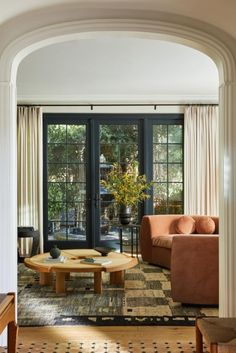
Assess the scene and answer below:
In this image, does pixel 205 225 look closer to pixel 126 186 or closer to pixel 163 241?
pixel 163 241

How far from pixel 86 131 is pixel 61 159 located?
68 cm

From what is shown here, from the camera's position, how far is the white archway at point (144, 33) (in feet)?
10.2

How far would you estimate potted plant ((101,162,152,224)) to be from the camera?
6910mm

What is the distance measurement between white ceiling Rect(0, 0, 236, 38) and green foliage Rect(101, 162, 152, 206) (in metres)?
4.16

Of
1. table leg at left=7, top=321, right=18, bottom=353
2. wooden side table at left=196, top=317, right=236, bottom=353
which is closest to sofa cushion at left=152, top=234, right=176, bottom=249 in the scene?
wooden side table at left=196, top=317, right=236, bottom=353

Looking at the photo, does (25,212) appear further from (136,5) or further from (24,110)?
(136,5)

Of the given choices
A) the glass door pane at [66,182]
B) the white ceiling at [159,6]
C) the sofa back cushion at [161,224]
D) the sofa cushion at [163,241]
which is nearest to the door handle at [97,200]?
the glass door pane at [66,182]

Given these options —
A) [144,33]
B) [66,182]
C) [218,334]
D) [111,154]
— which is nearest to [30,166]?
[66,182]

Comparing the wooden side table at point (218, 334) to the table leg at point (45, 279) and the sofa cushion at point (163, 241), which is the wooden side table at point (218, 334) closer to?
the table leg at point (45, 279)

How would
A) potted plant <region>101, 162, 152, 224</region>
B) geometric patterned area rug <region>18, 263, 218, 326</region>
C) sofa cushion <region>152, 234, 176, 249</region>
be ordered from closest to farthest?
geometric patterned area rug <region>18, 263, 218, 326</region>
sofa cushion <region>152, 234, 176, 249</region>
potted plant <region>101, 162, 152, 224</region>

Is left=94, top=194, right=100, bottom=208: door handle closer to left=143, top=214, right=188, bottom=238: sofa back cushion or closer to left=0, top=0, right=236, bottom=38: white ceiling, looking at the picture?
left=143, top=214, right=188, bottom=238: sofa back cushion

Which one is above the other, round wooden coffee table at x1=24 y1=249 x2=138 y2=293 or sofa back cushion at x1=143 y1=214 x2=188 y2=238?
sofa back cushion at x1=143 y1=214 x2=188 y2=238

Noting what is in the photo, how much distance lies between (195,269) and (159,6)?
99.3 inches

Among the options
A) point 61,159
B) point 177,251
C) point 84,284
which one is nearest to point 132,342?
point 177,251
